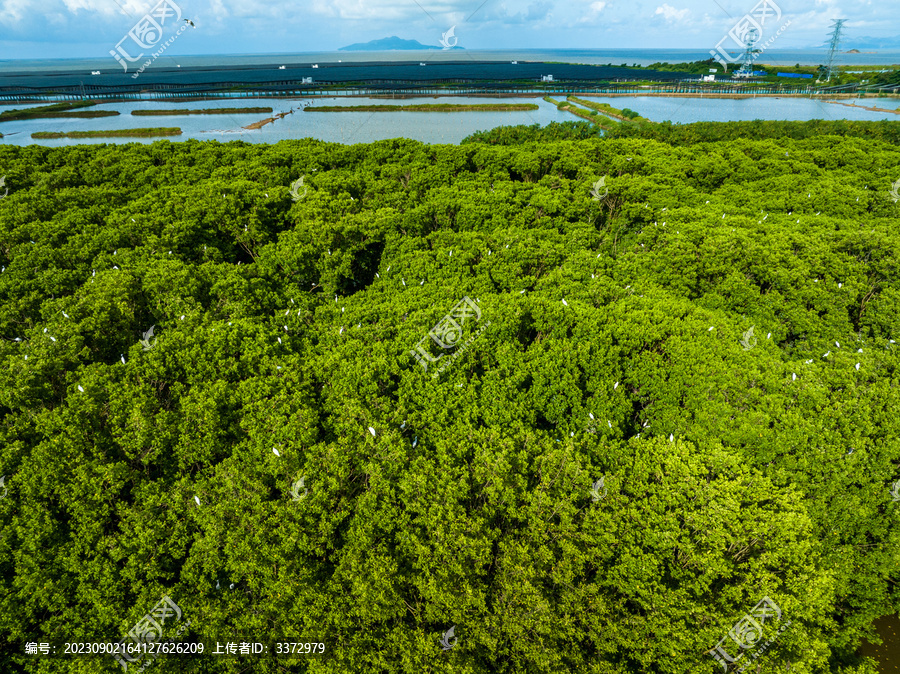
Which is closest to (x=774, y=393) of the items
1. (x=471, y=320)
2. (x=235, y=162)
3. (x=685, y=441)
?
(x=685, y=441)

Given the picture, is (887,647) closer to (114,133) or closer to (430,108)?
(114,133)

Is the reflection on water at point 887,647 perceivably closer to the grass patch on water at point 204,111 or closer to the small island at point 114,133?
the small island at point 114,133

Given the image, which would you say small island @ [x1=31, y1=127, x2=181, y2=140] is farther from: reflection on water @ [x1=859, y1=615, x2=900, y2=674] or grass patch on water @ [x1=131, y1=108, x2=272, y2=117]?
reflection on water @ [x1=859, y1=615, x2=900, y2=674]

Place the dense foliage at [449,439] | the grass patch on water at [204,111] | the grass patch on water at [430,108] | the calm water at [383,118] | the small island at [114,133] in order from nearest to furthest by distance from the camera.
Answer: the dense foliage at [449,439]
the calm water at [383,118]
the small island at [114,133]
the grass patch on water at [204,111]
the grass patch on water at [430,108]

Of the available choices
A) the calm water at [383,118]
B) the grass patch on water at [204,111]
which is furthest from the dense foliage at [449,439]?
the grass patch on water at [204,111]

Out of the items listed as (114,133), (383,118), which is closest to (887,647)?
(383,118)

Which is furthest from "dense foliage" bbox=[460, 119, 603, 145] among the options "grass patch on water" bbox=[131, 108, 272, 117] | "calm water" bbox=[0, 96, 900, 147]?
"grass patch on water" bbox=[131, 108, 272, 117]
